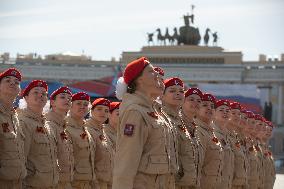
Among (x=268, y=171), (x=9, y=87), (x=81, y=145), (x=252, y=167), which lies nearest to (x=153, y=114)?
(x=9, y=87)

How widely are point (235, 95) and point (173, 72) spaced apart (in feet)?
Answer: 63.2

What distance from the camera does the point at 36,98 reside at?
8.48 metres

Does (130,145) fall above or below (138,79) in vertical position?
below

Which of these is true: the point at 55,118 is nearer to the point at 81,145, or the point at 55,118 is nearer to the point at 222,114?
the point at 81,145

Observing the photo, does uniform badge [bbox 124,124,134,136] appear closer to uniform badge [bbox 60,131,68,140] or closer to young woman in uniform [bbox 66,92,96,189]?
uniform badge [bbox 60,131,68,140]

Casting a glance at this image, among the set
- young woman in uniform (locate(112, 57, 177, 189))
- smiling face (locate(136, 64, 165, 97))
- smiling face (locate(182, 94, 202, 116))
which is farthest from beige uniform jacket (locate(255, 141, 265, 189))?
smiling face (locate(136, 64, 165, 97))

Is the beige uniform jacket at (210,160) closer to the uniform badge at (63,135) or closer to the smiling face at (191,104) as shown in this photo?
the smiling face at (191,104)

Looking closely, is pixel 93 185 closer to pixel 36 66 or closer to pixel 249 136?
pixel 249 136

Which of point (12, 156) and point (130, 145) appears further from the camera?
point (12, 156)

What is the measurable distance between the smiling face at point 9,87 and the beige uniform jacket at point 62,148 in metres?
1.24

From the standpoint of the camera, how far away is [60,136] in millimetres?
9211

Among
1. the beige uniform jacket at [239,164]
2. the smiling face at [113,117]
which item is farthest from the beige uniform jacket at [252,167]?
the smiling face at [113,117]

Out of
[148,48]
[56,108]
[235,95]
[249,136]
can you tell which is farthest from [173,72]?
[56,108]

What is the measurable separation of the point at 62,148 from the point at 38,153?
79cm
